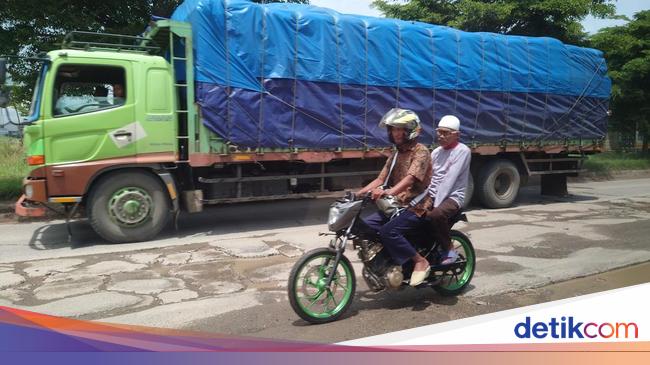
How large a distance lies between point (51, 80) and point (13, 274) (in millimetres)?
2638

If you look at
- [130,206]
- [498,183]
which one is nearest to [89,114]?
[130,206]

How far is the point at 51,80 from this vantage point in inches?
261

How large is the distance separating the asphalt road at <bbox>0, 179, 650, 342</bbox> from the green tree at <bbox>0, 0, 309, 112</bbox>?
3.55 metres

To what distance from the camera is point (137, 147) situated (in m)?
7.04

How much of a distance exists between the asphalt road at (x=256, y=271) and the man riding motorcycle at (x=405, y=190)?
1.85 feet

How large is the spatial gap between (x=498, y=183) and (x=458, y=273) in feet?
21.0

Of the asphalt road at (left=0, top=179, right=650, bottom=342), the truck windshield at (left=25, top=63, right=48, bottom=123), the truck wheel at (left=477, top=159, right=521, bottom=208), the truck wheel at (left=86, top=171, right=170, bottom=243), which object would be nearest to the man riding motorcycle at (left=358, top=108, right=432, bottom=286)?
the asphalt road at (left=0, top=179, right=650, bottom=342)

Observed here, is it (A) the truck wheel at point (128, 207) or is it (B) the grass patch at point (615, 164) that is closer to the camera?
(A) the truck wheel at point (128, 207)

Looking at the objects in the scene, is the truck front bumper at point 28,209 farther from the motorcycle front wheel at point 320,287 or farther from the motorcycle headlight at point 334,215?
the motorcycle headlight at point 334,215

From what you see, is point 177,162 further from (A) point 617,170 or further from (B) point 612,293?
(A) point 617,170

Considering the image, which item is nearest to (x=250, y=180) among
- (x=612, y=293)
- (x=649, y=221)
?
(x=612, y=293)

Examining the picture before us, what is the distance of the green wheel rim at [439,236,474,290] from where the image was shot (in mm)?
4629

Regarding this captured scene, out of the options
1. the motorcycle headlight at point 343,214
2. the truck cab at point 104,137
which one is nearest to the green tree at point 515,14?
the truck cab at point 104,137

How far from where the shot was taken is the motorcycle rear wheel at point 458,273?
182 inches
